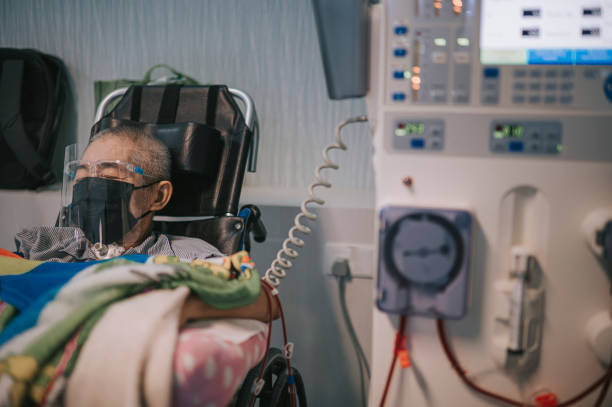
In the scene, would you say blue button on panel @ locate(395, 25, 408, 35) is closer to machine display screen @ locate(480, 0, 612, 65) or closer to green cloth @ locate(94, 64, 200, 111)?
machine display screen @ locate(480, 0, 612, 65)

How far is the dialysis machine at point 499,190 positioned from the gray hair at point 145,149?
0.63m

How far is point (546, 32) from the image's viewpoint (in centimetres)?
52

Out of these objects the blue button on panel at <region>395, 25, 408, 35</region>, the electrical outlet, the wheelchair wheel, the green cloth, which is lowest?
the wheelchair wheel

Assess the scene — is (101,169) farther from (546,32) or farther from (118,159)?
(546,32)

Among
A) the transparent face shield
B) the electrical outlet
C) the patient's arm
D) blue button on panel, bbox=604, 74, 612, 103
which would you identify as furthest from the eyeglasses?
blue button on panel, bbox=604, 74, 612, 103

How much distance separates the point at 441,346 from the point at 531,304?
0.13 m

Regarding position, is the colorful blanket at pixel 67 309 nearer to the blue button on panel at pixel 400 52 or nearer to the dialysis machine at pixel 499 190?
the dialysis machine at pixel 499 190

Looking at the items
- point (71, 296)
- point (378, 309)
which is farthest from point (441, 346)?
point (71, 296)

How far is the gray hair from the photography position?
0.96 m

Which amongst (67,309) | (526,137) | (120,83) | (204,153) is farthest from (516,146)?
(120,83)

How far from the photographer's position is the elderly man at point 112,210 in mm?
A: 851

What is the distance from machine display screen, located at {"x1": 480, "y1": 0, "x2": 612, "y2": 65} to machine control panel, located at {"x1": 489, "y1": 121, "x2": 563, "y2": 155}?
3.1 inches

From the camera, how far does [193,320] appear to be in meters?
0.51

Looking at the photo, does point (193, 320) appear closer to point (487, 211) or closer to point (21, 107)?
point (487, 211)
